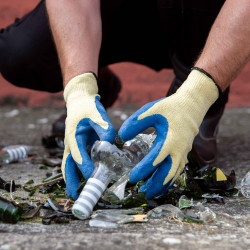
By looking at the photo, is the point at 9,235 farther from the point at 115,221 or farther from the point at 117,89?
the point at 117,89

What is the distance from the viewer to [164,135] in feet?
3.33

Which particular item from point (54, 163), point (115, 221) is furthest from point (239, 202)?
point (54, 163)

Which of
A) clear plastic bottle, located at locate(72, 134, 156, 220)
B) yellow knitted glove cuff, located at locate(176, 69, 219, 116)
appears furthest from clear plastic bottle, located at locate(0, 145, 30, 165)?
yellow knitted glove cuff, located at locate(176, 69, 219, 116)

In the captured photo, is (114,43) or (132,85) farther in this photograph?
(132,85)

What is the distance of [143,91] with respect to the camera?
424 centimetres

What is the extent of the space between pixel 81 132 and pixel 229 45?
0.55 metres

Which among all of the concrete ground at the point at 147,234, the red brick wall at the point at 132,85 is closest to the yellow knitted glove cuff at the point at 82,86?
the concrete ground at the point at 147,234

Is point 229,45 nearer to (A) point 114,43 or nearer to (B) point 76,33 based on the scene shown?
(B) point 76,33

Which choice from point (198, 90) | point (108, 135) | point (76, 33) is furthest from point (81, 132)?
point (76, 33)

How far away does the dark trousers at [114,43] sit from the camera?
1.73 metres

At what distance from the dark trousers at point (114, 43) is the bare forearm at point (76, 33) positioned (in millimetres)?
357

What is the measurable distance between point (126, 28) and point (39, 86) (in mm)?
607

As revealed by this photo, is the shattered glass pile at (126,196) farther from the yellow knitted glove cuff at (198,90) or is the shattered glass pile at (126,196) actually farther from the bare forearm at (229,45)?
the bare forearm at (229,45)

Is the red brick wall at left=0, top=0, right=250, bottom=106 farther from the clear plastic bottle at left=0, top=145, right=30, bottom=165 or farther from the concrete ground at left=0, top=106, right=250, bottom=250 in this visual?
the concrete ground at left=0, top=106, right=250, bottom=250
